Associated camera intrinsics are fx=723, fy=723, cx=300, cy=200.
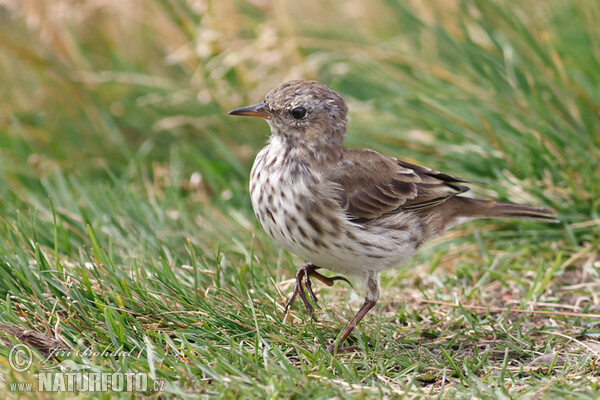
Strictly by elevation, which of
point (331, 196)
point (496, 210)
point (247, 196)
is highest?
point (331, 196)

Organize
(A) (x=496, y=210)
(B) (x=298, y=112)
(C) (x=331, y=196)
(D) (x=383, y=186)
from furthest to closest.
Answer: (A) (x=496, y=210) < (D) (x=383, y=186) < (B) (x=298, y=112) < (C) (x=331, y=196)

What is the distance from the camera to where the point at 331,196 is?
148 inches

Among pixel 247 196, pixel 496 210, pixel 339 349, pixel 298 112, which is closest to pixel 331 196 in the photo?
pixel 298 112

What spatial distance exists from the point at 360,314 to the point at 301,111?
111 centimetres

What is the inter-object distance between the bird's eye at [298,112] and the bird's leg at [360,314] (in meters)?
0.91

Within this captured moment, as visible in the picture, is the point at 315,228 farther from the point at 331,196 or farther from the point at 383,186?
the point at 383,186

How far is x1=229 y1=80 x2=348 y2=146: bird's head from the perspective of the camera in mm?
3832

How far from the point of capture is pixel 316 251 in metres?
3.57

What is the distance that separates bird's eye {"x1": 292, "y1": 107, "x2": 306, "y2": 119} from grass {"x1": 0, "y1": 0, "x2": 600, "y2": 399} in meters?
0.74

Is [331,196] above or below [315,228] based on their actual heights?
above

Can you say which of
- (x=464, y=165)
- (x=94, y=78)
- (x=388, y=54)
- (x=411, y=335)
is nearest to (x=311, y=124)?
(x=411, y=335)

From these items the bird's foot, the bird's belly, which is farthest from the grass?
the bird's belly

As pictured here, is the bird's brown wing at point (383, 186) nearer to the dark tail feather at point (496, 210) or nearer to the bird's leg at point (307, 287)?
the dark tail feather at point (496, 210)

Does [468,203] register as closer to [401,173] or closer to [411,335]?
[401,173]
